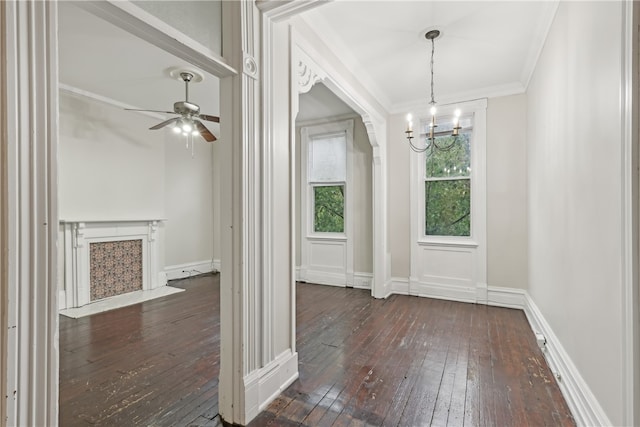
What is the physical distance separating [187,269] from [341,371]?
14.0 feet

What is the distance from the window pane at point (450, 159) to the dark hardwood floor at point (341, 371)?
1823mm

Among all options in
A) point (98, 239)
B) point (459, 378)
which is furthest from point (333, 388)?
point (98, 239)

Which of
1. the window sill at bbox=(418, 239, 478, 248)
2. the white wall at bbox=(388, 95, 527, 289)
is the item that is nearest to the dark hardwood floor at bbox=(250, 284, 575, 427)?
the white wall at bbox=(388, 95, 527, 289)

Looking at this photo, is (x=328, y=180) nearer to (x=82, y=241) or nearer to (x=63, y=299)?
(x=82, y=241)

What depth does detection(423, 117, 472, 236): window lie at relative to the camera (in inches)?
→ 162

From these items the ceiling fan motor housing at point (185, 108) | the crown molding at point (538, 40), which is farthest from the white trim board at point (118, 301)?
the crown molding at point (538, 40)

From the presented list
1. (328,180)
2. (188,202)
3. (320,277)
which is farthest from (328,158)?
(188,202)

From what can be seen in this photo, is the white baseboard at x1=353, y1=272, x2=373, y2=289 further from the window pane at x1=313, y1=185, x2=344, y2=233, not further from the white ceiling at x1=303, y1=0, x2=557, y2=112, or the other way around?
the white ceiling at x1=303, y1=0, x2=557, y2=112

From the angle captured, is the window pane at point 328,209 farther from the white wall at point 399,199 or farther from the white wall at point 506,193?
the white wall at point 506,193

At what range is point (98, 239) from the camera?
13.4 ft

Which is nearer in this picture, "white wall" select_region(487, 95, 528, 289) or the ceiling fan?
the ceiling fan

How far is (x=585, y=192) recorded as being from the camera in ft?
5.46

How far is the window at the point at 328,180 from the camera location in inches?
196

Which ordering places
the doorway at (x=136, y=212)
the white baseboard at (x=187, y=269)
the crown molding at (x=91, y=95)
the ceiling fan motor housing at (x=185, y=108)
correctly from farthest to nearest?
1. the white baseboard at (x=187, y=269)
2. the crown molding at (x=91, y=95)
3. the ceiling fan motor housing at (x=185, y=108)
4. the doorway at (x=136, y=212)
